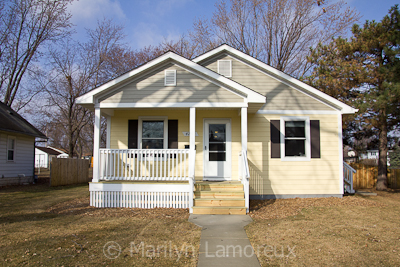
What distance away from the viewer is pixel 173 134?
949cm

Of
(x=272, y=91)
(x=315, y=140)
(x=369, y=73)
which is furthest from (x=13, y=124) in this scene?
(x=369, y=73)

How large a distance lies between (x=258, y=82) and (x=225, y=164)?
10.2 ft

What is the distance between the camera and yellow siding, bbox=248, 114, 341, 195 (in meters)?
9.09

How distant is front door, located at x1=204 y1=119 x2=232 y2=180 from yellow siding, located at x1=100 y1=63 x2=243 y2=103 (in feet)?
5.48

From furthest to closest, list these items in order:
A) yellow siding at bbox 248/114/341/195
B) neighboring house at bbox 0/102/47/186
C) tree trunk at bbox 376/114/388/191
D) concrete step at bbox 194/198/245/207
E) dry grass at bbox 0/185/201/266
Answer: neighboring house at bbox 0/102/47/186 < tree trunk at bbox 376/114/388/191 < yellow siding at bbox 248/114/341/195 < concrete step at bbox 194/198/245/207 < dry grass at bbox 0/185/201/266

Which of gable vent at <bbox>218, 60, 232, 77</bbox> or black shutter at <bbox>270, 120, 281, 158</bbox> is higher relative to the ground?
gable vent at <bbox>218, 60, 232, 77</bbox>

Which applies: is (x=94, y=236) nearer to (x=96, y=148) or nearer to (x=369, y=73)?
(x=96, y=148)

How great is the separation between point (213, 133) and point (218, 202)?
9.43ft

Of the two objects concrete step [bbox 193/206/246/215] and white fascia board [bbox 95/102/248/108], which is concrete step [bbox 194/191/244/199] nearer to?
concrete step [bbox 193/206/246/215]

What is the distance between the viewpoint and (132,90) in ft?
26.5

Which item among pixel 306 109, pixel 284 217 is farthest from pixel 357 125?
pixel 284 217

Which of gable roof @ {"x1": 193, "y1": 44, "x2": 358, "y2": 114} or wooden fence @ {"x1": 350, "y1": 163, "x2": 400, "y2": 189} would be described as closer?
gable roof @ {"x1": 193, "y1": 44, "x2": 358, "y2": 114}

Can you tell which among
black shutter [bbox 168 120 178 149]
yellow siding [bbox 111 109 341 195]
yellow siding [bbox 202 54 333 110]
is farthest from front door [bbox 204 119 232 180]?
yellow siding [bbox 202 54 333 110]

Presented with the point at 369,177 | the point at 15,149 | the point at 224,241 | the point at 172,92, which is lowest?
the point at 224,241
